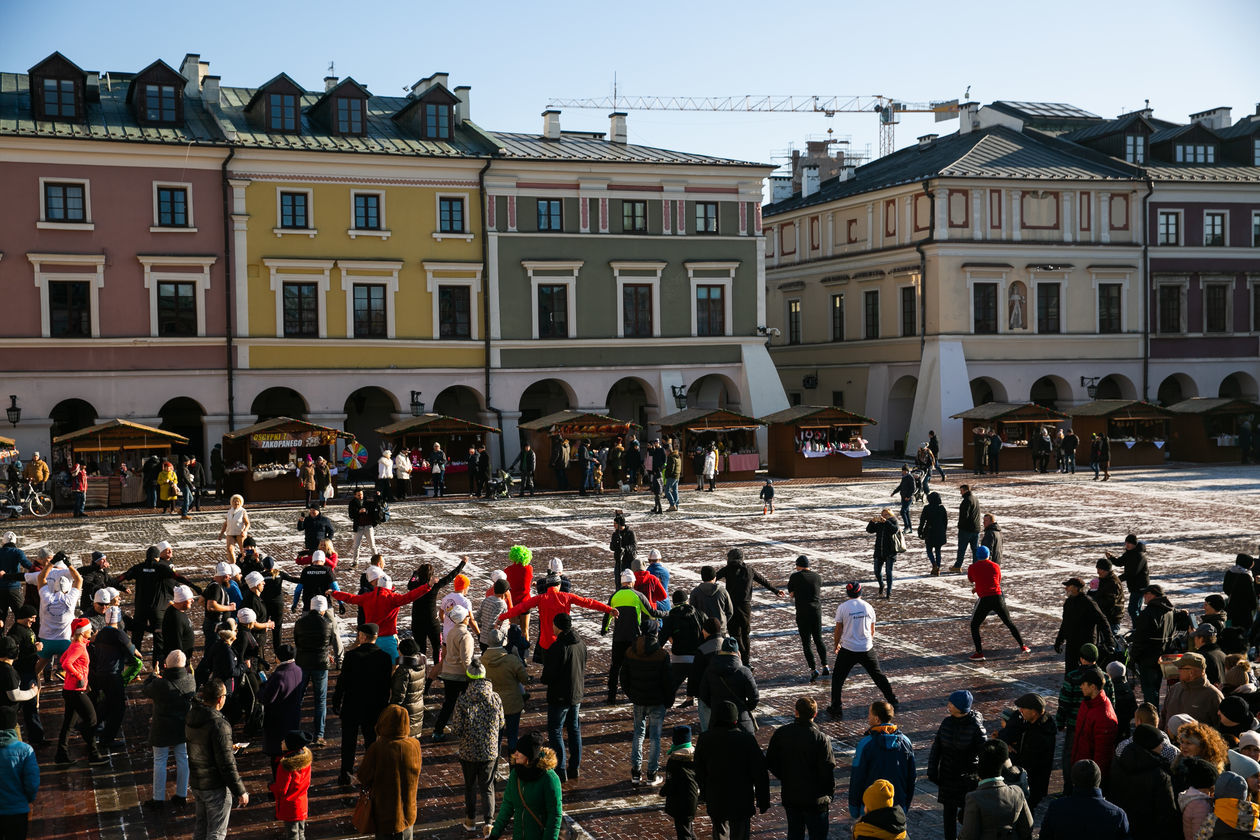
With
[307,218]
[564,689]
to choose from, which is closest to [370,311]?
[307,218]

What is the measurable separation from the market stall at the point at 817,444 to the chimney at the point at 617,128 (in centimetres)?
1403

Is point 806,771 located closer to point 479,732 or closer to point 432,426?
point 479,732

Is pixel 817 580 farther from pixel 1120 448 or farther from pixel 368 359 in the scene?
pixel 1120 448

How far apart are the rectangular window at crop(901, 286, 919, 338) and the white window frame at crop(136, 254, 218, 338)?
27449 mm

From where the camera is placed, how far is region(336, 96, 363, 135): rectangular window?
43.8m

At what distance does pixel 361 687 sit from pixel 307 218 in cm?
3327

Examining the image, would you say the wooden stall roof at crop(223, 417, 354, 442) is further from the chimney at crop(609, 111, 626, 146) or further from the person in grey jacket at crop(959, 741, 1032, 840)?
the person in grey jacket at crop(959, 741, 1032, 840)

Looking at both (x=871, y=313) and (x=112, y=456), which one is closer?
(x=112, y=456)

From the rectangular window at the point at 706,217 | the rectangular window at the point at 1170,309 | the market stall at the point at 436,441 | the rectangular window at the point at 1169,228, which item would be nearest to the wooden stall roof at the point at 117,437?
the market stall at the point at 436,441

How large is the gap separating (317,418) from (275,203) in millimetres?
7462

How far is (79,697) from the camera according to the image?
41.1 ft

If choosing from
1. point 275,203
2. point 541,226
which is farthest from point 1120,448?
point 275,203

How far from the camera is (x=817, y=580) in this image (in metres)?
15.4

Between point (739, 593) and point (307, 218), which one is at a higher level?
point (307, 218)
